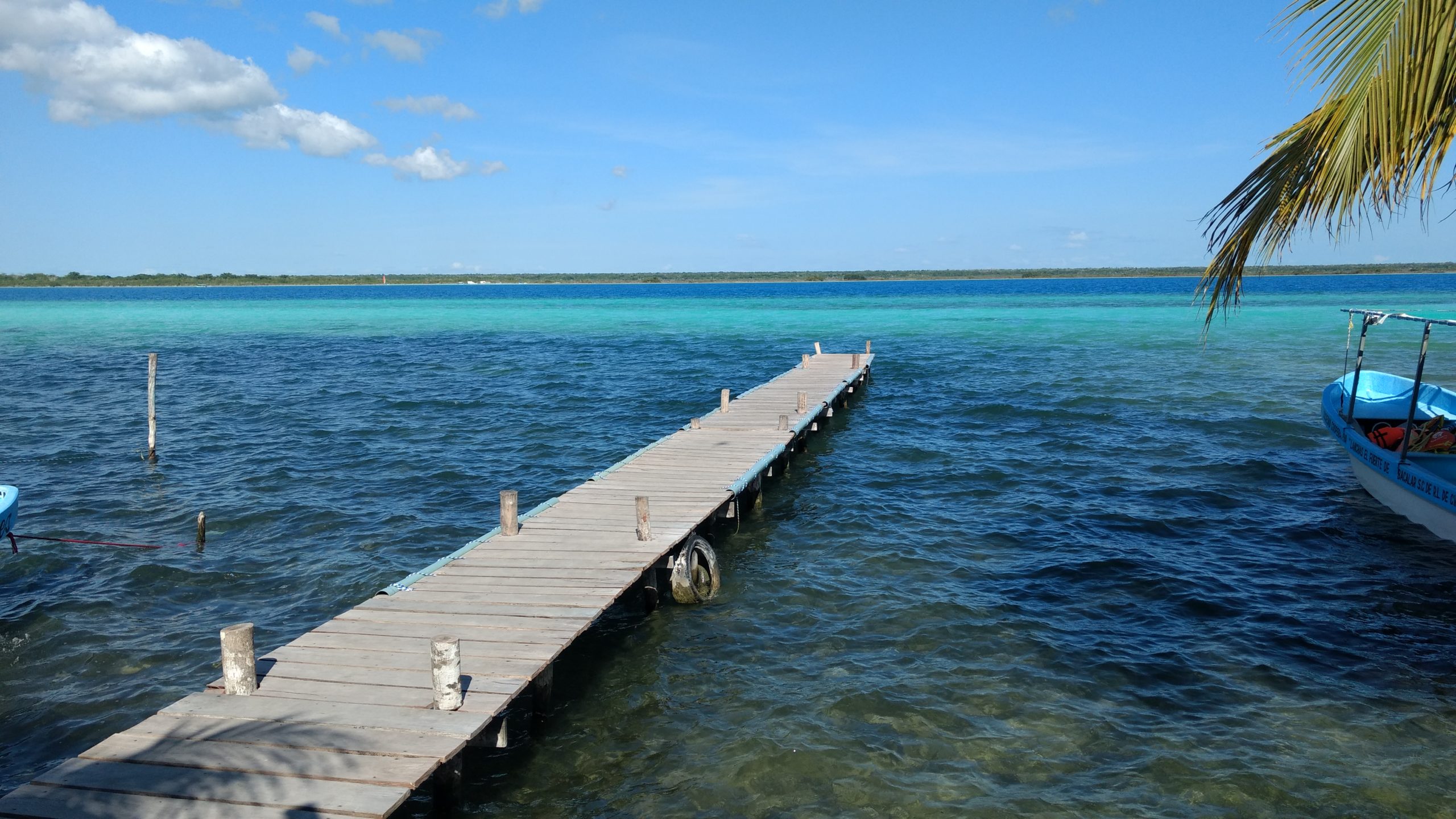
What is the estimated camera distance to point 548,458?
71.7ft

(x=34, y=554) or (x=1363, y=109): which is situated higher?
(x=1363, y=109)

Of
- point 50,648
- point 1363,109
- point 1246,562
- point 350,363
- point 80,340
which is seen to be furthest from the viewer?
point 80,340

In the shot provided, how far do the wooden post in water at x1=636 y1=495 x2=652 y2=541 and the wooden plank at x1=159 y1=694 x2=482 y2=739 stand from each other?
5.08 meters

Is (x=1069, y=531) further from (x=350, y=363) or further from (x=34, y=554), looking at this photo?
(x=350, y=363)

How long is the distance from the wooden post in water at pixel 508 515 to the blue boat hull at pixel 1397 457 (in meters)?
14.4

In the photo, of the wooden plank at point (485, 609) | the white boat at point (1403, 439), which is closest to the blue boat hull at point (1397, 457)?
the white boat at point (1403, 439)

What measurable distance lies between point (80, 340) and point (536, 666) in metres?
62.5

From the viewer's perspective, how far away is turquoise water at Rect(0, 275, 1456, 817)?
865cm

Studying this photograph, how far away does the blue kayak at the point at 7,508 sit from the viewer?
13.4 metres

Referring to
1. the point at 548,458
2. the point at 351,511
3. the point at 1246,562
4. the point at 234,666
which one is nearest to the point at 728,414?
the point at 548,458

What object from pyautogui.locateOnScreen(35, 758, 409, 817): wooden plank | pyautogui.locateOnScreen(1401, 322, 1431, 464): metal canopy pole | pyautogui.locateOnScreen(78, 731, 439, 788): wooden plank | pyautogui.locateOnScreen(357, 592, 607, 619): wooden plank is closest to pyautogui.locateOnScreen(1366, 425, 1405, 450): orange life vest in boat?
pyautogui.locateOnScreen(1401, 322, 1431, 464): metal canopy pole

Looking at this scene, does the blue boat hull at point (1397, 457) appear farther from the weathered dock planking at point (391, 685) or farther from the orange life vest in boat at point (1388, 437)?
the weathered dock planking at point (391, 685)

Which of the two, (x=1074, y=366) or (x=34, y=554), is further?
(x=1074, y=366)

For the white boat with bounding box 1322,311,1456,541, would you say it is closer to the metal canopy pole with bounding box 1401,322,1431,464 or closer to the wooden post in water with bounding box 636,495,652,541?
the metal canopy pole with bounding box 1401,322,1431,464
